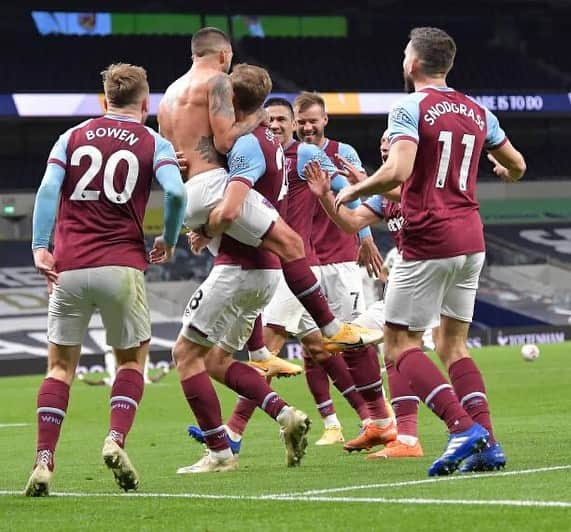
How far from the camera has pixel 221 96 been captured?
805 cm

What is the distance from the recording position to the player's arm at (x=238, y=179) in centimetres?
783

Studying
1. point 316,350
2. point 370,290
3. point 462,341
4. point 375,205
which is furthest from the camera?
point 370,290

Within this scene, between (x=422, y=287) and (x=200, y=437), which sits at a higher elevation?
(x=422, y=287)

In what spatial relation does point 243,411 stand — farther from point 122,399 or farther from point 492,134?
point 492,134

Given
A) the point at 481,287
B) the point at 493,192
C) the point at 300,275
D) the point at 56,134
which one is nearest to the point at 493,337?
the point at 481,287

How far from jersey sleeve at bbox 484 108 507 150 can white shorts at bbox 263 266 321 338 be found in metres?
2.67

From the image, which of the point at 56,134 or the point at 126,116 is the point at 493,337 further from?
the point at 126,116

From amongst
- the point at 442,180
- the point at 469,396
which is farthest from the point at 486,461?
the point at 442,180

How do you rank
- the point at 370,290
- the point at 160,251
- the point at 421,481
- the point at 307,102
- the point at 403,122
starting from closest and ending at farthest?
the point at 421,481, the point at 403,122, the point at 160,251, the point at 307,102, the point at 370,290

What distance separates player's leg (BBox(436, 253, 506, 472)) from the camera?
7.52m

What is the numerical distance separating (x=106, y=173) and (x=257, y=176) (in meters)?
1.12

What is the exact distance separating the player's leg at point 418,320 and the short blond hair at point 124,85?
1.63 metres

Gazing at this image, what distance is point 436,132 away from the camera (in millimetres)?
7359

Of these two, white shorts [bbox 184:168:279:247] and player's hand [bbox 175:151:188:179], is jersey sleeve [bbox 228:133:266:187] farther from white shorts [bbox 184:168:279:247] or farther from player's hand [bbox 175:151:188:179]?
player's hand [bbox 175:151:188:179]
